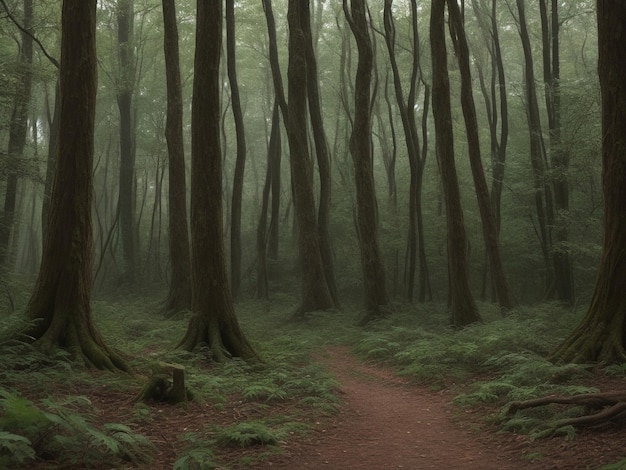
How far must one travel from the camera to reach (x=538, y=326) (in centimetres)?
1066

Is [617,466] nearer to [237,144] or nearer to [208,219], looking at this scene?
[208,219]

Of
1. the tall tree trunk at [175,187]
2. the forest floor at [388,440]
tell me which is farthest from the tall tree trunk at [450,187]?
the tall tree trunk at [175,187]

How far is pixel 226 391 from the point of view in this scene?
23.1ft

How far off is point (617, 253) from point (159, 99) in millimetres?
29712

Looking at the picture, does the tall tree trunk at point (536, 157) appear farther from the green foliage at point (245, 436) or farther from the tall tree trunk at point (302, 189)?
the green foliage at point (245, 436)

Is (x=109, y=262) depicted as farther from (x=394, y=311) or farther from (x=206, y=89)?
(x=206, y=89)

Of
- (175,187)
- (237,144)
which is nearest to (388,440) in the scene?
(175,187)

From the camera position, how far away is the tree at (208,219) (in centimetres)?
894

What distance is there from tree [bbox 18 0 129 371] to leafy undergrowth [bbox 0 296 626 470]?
437mm

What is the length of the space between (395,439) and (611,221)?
165 inches

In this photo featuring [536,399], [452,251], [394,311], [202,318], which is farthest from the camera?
[394,311]

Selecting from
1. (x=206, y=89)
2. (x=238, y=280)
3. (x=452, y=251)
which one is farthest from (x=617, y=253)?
(x=238, y=280)

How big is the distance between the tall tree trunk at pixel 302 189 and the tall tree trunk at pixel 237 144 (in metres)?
2.08

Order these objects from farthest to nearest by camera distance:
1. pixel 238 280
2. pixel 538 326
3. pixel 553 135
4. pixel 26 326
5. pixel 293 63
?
pixel 238 280, pixel 553 135, pixel 293 63, pixel 538 326, pixel 26 326
